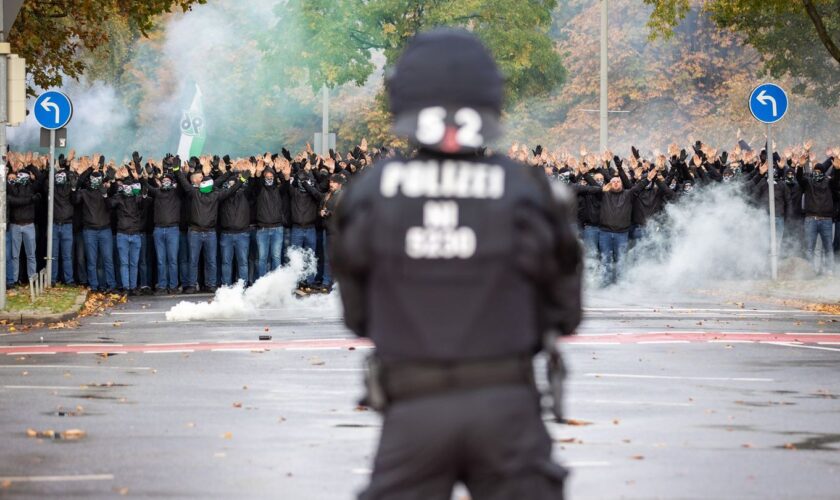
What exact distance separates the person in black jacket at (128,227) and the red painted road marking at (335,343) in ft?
30.6

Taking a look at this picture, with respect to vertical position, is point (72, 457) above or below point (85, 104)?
below

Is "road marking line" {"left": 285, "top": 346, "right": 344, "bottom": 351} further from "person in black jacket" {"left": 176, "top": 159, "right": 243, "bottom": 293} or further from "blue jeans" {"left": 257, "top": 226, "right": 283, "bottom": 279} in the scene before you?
"blue jeans" {"left": 257, "top": 226, "right": 283, "bottom": 279}

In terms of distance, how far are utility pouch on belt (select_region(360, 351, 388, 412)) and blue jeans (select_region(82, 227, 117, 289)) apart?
75.7ft

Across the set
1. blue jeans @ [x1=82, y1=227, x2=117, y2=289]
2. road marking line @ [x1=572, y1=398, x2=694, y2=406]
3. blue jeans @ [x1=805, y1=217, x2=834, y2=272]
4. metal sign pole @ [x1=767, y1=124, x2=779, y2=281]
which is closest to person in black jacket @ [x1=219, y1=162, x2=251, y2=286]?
blue jeans @ [x1=82, y1=227, x2=117, y2=289]

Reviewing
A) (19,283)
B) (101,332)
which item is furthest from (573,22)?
(101,332)

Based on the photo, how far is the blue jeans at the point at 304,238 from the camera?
28422 mm

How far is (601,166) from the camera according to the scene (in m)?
29.9

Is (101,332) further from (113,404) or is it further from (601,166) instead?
(601,166)

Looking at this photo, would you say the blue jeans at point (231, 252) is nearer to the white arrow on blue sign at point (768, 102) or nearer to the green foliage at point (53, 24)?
the green foliage at point (53, 24)

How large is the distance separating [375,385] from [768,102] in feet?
76.7

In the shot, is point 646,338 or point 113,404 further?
point 646,338

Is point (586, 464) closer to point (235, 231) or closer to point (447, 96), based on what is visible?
point (447, 96)

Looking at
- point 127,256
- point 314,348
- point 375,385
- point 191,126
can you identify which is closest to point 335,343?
point 314,348

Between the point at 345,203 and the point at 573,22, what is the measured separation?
73.3 metres
